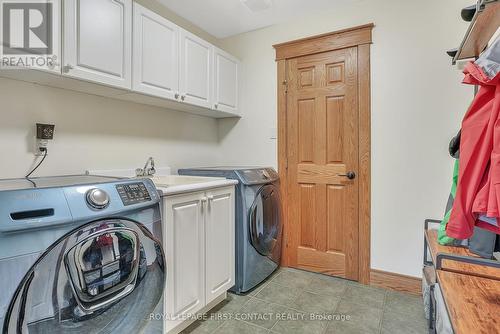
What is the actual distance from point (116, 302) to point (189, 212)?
0.62 meters

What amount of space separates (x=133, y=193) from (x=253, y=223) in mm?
1112

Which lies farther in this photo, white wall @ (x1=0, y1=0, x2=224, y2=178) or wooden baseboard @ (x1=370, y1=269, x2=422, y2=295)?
wooden baseboard @ (x1=370, y1=269, x2=422, y2=295)

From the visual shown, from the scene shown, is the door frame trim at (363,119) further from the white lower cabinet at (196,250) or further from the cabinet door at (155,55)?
the cabinet door at (155,55)

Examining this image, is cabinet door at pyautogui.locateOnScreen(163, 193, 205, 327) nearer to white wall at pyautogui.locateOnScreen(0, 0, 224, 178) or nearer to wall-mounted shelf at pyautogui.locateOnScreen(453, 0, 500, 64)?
white wall at pyautogui.locateOnScreen(0, 0, 224, 178)

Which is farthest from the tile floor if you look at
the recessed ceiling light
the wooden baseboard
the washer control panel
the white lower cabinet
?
the recessed ceiling light

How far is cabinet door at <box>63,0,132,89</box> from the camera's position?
1462 millimetres

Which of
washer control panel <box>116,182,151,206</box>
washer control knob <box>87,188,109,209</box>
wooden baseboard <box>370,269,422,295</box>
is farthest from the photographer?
wooden baseboard <box>370,269,422,295</box>

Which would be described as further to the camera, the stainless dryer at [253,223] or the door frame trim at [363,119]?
the door frame trim at [363,119]

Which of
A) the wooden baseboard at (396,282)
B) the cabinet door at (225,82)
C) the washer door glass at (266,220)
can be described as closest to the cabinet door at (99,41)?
the cabinet door at (225,82)

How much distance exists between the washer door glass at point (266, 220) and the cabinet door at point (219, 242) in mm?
209

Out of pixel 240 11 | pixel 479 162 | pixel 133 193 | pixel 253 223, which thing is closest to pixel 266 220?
pixel 253 223

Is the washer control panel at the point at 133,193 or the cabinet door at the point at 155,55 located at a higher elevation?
the cabinet door at the point at 155,55

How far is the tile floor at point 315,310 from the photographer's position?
175 centimetres

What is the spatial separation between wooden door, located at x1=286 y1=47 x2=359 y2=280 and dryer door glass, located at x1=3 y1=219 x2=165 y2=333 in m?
1.54
